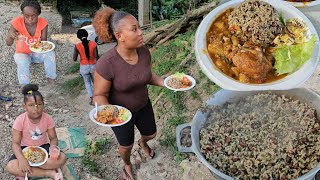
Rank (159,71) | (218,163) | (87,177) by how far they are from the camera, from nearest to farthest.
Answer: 1. (218,163)
2. (87,177)
3. (159,71)

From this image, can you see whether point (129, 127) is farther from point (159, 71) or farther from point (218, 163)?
point (159, 71)

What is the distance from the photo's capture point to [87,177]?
4.98 metres

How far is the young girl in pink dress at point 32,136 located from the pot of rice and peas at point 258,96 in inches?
57.8

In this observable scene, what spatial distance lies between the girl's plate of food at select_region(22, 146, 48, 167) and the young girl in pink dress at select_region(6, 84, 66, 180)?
1.6 inches

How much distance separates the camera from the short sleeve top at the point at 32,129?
14.6 ft

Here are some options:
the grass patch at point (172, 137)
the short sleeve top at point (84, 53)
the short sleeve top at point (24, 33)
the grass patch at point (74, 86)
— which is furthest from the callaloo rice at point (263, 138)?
the grass patch at point (74, 86)

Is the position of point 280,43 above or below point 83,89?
above

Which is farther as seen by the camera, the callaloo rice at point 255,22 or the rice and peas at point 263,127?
the callaloo rice at point 255,22

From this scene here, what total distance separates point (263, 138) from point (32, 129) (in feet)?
7.21

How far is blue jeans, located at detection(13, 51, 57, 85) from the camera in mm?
6070

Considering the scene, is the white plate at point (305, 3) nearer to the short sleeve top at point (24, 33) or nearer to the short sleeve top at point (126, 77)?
the short sleeve top at point (126, 77)

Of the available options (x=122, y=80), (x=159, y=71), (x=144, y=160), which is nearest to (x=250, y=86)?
(x=122, y=80)

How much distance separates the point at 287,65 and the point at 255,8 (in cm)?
51

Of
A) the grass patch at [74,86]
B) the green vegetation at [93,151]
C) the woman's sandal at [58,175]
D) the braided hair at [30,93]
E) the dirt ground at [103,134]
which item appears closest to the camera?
the braided hair at [30,93]
